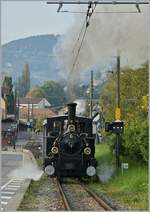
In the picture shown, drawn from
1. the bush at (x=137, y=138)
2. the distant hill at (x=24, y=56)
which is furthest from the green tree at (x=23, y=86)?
the bush at (x=137, y=138)

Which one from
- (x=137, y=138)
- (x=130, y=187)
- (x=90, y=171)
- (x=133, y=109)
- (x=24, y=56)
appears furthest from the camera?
(x=24, y=56)

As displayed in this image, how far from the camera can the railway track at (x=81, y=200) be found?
29.2ft

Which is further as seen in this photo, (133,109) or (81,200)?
(133,109)

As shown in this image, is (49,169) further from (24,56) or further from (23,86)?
(23,86)

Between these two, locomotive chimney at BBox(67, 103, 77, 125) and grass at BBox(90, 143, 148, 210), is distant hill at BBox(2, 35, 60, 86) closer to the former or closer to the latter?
locomotive chimney at BBox(67, 103, 77, 125)

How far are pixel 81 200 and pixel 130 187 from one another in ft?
5.91

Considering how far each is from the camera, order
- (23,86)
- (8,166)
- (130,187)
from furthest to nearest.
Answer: (23,86), (8,166), (130,187)

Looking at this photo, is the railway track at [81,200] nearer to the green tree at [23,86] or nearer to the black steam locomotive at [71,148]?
the black steam locomotive at [71,148]

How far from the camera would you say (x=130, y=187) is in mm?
11711

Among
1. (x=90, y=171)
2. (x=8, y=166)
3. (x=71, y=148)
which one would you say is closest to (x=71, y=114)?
(x=71, y=148)

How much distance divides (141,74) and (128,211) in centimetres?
1097

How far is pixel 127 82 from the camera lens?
65.2 feet

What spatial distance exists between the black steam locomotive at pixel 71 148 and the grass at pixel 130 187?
2.00 feet

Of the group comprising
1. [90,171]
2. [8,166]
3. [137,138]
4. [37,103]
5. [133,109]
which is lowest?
[8,166]
